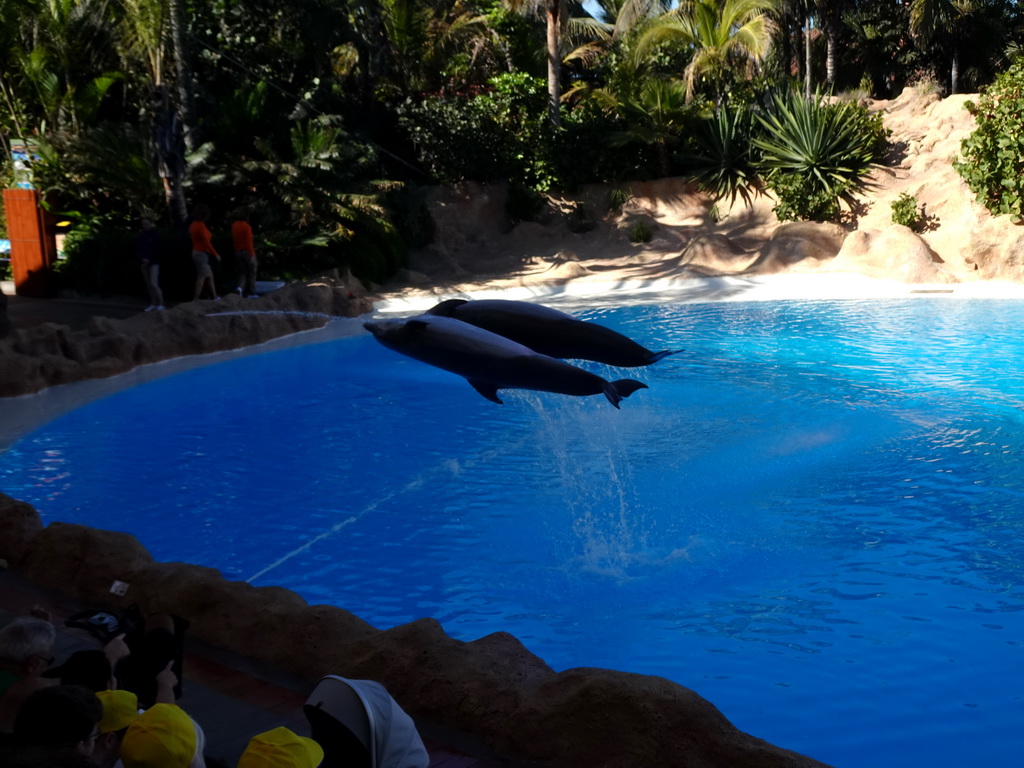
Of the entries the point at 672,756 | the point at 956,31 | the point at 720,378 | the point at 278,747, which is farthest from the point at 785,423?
the point at 956,31

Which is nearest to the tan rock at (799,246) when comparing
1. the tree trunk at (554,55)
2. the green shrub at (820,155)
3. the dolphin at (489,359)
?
the green shrub at (820,155)

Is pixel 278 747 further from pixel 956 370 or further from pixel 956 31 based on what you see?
pixel 956 31

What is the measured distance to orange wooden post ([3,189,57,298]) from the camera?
16484mm

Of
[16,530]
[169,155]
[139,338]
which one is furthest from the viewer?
[169,155]

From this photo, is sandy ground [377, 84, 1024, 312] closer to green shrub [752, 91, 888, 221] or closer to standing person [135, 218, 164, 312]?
green shrub [752, 91, 888, 221]

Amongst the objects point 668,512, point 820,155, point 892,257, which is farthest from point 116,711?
point 820,155

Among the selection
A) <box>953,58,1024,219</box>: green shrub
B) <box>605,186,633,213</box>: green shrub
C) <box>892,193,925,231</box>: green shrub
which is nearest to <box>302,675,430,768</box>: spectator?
<box>953,58,1024,219</box>: green shrub

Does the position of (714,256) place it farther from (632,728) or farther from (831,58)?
(632,728)

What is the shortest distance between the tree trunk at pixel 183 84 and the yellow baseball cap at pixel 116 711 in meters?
15.6

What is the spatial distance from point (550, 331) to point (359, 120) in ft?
63.8

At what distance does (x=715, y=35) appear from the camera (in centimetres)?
2255

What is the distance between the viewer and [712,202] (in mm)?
22047

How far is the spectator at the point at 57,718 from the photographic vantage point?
2102 millimetres

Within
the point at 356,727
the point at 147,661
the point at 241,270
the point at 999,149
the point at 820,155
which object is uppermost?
the point at 820,155
